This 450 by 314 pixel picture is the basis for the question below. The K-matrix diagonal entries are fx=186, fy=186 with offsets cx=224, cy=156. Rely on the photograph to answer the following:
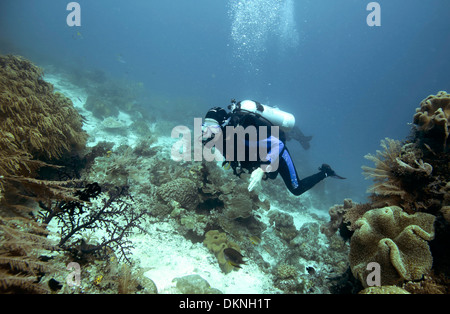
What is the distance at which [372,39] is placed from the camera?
7894 centimetres

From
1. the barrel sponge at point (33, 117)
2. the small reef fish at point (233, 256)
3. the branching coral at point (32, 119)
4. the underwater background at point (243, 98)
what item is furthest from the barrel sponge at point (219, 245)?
the barrel sponge at point (33, 117)

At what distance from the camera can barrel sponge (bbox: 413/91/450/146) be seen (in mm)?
3141

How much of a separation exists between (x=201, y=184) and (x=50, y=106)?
185 inches

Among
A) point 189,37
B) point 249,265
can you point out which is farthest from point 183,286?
point 189,37

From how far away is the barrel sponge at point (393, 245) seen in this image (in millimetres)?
2336

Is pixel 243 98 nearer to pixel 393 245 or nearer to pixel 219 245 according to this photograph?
pixel 219 245

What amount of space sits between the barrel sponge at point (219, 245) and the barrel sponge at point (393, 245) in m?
2.43

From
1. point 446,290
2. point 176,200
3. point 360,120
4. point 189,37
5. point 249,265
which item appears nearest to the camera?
point 446,290

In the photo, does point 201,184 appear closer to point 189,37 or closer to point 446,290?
point 446,290

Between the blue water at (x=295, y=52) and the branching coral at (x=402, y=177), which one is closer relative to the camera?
the branching coral at (x=402, y=177)

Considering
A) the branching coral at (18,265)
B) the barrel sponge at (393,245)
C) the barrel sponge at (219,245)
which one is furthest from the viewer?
the barrel sponge at (219,245)

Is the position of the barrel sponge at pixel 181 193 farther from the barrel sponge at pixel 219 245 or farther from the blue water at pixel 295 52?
the blue water at pixel 295 52

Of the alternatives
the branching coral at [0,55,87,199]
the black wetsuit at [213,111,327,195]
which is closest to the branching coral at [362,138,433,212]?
the black wetsuit at [213,111,327,195]

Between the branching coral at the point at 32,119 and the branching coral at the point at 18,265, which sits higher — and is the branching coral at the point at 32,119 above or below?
above
